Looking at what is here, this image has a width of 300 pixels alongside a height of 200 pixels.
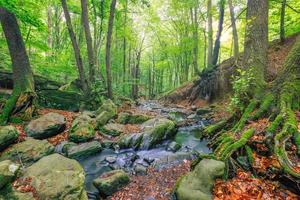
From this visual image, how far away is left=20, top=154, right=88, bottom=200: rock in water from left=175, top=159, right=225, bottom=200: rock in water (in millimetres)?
1930

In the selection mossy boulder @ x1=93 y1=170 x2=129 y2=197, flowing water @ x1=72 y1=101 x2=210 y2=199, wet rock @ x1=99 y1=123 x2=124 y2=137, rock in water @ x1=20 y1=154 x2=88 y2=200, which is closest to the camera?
rock in water @ x1=20 y1=154 x2=88 y2=200

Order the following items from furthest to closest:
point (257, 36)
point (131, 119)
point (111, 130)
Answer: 1. point (131, 119)
2. point (111, 130)
3. point (257, 36)

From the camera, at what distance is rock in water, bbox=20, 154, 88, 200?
162 inches

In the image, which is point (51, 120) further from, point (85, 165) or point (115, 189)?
point (115, 189)

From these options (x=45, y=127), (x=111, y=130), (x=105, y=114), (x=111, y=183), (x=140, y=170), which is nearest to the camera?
(x=111, y=183)

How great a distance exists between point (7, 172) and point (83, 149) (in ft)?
10.8

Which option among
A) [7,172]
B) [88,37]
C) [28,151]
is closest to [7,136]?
[28,151]

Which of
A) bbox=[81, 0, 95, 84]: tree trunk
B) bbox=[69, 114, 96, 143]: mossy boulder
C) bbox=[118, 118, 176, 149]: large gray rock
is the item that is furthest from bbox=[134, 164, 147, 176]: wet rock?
bbox=[81, 0, 95, 84]: tree trunk

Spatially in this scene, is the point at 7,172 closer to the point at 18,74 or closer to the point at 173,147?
the point at 173,147

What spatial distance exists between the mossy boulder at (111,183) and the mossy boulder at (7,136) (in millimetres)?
3272

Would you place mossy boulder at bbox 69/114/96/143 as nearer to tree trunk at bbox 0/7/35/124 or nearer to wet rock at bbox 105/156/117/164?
wet rock at bbox 105/156/117/164

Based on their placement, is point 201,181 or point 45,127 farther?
point 45,127

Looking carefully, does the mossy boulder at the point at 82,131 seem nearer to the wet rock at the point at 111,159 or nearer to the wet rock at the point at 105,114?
the wet rock at the point at 105,114

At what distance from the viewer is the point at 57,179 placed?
440 centimetres
